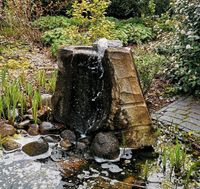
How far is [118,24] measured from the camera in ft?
30.5

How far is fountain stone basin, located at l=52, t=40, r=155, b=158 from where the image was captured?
4129mm

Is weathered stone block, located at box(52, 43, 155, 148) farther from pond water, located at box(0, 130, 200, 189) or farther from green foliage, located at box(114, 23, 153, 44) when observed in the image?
green foliage, located at box(114, 23, 153, 44)

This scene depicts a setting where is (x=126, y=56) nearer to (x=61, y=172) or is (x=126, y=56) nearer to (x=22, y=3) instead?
(x=61, y=172)

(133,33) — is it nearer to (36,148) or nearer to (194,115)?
(194,115)

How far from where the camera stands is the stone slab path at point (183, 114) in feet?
15.5

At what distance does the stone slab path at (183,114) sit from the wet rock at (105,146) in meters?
0.95

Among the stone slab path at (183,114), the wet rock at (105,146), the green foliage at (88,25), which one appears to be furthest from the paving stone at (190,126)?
the green foliage at (88,25)

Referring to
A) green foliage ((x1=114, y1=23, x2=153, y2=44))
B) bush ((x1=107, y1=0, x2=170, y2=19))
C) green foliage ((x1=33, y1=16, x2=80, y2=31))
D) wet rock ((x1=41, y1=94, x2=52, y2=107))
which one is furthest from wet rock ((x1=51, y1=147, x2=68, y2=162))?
bush ((x1=107, y1=0, x2=170, y2=19))

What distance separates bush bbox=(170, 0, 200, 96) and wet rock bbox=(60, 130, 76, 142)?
6.52 ft

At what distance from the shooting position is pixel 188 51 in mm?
5828

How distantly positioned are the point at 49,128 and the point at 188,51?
2.54m

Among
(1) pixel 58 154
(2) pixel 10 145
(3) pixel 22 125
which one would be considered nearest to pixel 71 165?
(1) pixel 58 154

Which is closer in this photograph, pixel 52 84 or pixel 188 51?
pixel 52 84

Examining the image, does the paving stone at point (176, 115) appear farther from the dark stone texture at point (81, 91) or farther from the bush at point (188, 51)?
the dark stone texture at point (81, 91)
